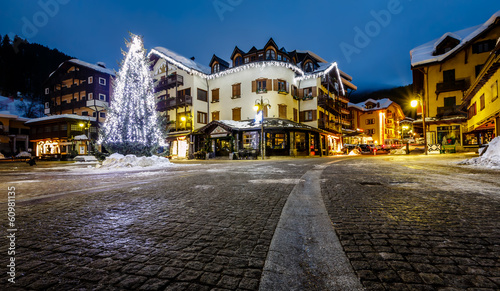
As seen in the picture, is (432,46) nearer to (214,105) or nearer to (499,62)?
(499,62)

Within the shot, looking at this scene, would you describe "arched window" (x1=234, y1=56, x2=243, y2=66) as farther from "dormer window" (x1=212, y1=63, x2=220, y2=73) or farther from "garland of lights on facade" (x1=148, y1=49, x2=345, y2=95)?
"dormer window" (x1=212, y1=63, x2=220, y2=73)

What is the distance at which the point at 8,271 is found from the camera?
1.54 m

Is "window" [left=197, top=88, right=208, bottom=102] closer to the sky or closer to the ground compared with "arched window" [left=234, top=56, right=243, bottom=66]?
closer to the ground

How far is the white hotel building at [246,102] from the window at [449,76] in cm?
1239

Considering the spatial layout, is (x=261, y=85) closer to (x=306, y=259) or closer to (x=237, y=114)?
(x=237, y=114)

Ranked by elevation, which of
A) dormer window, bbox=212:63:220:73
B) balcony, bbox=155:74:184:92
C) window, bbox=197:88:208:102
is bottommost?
window, bbox=197:88:208:102

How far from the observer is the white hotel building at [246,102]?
84.4 ft

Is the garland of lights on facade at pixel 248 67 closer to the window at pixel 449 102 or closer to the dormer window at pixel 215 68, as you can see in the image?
the dormer window at pixel 215 68

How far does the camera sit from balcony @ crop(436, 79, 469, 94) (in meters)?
22.5

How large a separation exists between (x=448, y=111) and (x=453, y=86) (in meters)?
2.77

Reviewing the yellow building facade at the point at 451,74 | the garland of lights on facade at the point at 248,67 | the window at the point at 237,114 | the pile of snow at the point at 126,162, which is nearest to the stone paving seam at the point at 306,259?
the pile of snow at the point at 126,162

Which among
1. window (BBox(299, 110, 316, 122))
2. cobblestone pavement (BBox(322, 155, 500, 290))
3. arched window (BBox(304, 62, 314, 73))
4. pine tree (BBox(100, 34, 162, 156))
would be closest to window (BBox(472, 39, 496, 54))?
arched window (BBox(304, 62, 314, 73))

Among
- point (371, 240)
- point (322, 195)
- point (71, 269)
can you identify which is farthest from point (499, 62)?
point (71, 269)

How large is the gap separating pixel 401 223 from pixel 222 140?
84.4 ft
